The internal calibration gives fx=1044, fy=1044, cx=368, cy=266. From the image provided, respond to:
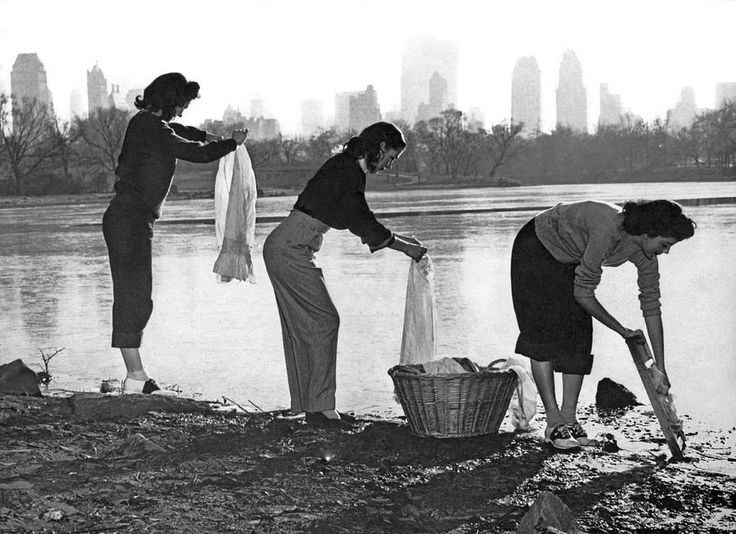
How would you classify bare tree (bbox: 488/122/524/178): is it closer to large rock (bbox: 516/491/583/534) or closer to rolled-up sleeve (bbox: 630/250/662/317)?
rolled-up sleeve (bbox: 630/250/662/317)

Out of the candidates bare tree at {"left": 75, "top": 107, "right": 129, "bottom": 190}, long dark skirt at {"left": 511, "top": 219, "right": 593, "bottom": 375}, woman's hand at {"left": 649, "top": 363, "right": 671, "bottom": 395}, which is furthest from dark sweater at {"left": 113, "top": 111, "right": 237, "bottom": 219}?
bare tree at {"left": 75, "top": 107, "right": 129, "bottom": 190}

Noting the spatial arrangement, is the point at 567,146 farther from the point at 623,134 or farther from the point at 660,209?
the point at 660,209

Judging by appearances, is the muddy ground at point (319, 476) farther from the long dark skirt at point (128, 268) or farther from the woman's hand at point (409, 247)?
the woman's hand at point (409, 247)

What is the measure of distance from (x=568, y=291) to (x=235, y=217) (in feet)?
6.93

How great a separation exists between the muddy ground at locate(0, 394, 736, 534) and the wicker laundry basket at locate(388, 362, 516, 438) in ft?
0.24

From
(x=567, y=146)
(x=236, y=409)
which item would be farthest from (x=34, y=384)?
(x=567, y=146)

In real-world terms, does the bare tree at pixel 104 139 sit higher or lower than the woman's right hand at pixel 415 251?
higher

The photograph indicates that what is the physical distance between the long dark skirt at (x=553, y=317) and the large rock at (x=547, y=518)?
1425 mm

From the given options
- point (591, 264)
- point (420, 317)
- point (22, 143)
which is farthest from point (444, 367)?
point (22, 143)

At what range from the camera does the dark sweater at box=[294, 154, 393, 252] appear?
4.95m

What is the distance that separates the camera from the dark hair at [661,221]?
13.8 feet

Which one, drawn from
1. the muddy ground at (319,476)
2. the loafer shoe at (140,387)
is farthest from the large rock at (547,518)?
the loafer shoe at (140,387)

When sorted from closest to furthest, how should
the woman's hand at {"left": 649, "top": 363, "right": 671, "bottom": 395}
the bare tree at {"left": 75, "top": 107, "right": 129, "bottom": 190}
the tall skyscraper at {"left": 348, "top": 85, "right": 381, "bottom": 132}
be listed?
1. the woman's hand at {"left": 649, "top": 363, "right": 671, "bottom": 395}
2. the bare tree at {"left": 75, "top": 107, "right": 129, "bottom": 190}
3. the tall skyscraper at {"left": 348, "top": 85, "right": 381, "bottom": 132}

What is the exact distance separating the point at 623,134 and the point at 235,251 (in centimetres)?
11680
